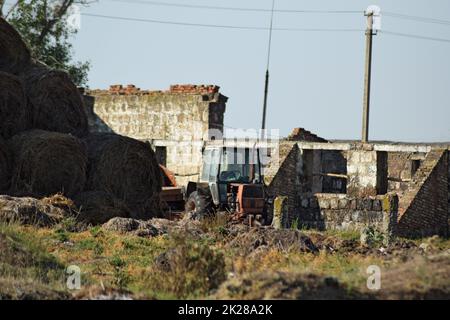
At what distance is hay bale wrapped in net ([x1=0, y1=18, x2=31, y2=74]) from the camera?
20373mm

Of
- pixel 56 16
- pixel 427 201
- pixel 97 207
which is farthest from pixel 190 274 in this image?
pixel 56 16

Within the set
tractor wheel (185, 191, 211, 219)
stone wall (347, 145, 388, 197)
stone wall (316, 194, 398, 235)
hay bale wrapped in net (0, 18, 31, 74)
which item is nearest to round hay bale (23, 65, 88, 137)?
hay bale wrapped in net (0, 18, 31, 74)

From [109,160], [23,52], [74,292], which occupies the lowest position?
[74,292]

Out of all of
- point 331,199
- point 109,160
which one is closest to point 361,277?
point 109,160

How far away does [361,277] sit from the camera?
977 centimetres

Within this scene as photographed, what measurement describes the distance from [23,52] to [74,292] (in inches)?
460

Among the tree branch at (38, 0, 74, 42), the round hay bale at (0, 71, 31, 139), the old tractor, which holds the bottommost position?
the old tractor

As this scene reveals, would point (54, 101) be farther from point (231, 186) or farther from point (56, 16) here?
point (56, 16)

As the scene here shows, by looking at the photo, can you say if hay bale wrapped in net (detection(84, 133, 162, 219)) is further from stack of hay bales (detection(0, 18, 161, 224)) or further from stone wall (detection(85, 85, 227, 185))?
stone wall (detection(85, 85, 227, 185))

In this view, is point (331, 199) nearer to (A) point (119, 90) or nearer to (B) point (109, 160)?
(B) point (109, 160)

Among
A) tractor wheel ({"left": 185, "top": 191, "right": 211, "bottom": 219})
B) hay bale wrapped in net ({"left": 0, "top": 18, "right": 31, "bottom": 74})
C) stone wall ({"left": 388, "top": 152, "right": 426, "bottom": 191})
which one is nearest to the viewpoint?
hay bale wrapped in net ({"left": 0, "top": 18, "right": 31, "bottom": 74})

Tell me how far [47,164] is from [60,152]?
38 cm

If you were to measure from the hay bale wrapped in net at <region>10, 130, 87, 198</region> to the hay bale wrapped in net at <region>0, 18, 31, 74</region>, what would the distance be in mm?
1760

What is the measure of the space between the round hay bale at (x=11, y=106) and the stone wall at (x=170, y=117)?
1136 centimetres
